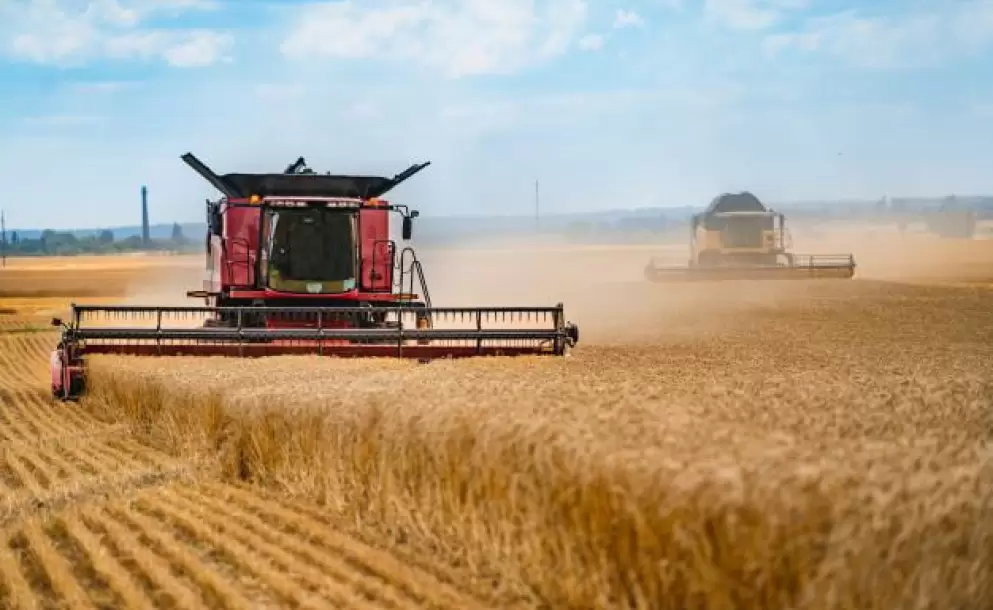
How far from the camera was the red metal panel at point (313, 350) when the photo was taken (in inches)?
589

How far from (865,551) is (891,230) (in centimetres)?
13082

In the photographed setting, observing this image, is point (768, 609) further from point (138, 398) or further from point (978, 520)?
point (138, 398)

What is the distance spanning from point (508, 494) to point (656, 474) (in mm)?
1137

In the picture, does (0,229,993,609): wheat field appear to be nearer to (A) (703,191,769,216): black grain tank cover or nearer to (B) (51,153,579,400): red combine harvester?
(B) (51,153,579,400): red combine harvester

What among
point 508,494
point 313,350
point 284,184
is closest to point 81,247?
point 284,184

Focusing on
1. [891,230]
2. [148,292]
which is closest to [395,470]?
[148,292]

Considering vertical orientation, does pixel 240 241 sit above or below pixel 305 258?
above

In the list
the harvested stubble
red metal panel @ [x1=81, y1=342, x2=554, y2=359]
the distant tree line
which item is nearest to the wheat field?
the harvested stubble

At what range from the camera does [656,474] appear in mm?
5305

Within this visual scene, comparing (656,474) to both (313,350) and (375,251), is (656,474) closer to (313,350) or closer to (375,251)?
(313,350)

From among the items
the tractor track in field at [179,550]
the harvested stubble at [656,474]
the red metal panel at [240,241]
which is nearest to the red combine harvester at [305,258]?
the red metal panel at [240,241]

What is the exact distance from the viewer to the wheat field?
484cm

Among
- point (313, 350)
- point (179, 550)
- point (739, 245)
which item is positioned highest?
point (739, 245)

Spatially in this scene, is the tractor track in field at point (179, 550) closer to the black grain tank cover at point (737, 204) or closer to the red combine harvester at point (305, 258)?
the red combine harvester at point (305, 258)
